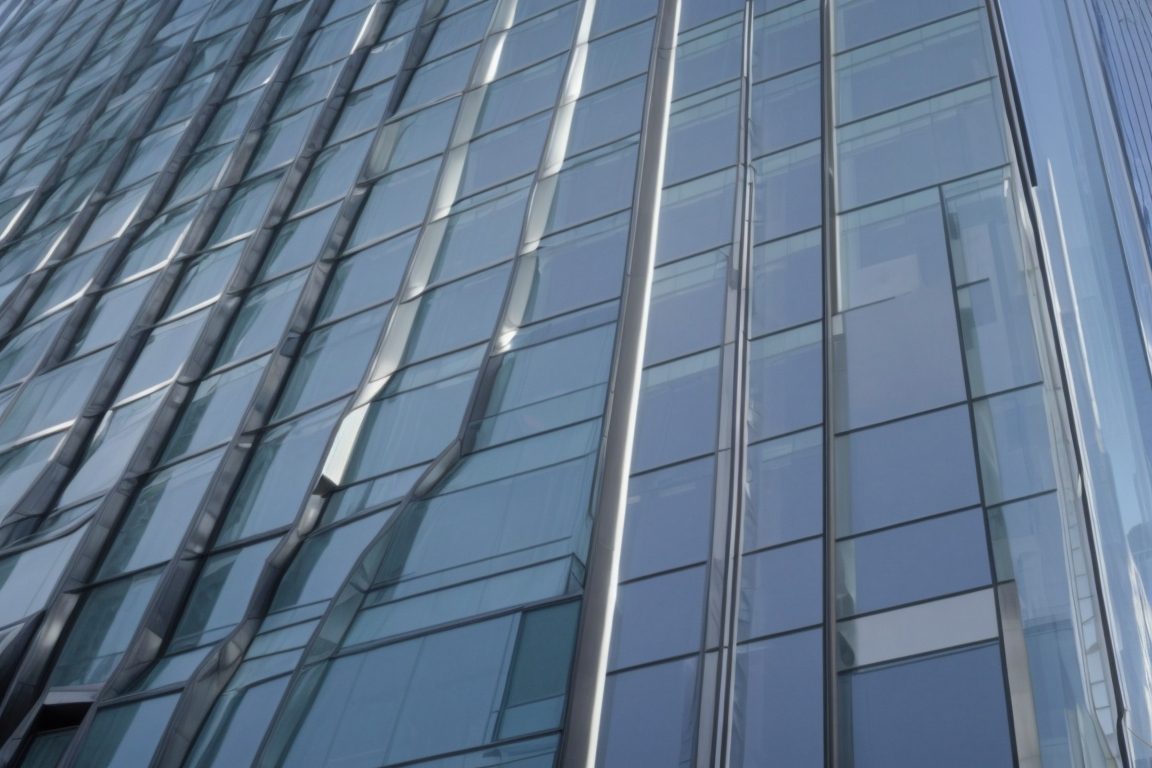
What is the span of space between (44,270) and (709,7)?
12.1 metres

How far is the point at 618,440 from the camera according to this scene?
12750 millimetres

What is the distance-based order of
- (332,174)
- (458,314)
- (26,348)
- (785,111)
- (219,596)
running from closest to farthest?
(219,596) → (785,111) → (458,314) → (332,174) → (26,348)

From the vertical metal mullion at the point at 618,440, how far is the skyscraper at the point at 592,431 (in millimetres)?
46

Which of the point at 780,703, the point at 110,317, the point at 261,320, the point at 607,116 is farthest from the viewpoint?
the point at 110,317

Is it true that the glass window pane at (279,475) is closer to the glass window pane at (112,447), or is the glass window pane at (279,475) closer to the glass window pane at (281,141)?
the glass window pane at (112,447)

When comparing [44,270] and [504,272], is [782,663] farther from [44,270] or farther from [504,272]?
[44,270]

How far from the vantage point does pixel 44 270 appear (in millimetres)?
→ 24594

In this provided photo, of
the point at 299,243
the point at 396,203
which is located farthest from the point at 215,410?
the point at 396,203

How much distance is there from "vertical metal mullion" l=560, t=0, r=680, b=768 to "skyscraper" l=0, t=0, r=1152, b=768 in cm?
5

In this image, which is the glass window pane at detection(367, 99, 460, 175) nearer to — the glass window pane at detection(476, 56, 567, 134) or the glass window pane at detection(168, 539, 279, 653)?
the glass window pane at detection(476, 56, 567, 134)

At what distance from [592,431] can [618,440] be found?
0.34 m

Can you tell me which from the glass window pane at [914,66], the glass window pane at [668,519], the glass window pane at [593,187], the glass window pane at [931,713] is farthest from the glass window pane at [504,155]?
the glass window pane at [931,713]

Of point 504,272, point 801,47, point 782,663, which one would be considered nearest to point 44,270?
point 504,272

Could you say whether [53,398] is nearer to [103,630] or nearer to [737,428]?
[103,630]
